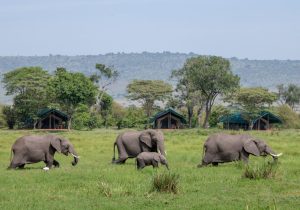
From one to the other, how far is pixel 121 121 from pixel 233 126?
51.3 feet

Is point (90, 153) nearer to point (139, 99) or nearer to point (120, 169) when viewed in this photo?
point (120, 169)

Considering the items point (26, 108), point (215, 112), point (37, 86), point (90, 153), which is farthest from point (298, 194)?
point (215, 112)

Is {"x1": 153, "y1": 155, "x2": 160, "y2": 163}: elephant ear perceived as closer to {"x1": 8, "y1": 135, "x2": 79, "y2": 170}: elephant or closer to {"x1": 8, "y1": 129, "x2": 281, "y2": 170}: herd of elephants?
{"x1": 8, "y1": 129, "x2": 281, "y2": 170}: herd of elephants

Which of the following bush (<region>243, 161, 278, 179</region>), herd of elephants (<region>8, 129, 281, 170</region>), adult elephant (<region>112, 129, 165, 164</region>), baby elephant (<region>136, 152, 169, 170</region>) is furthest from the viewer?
adult elephant (<region>112, 129, 165, 164</region>)

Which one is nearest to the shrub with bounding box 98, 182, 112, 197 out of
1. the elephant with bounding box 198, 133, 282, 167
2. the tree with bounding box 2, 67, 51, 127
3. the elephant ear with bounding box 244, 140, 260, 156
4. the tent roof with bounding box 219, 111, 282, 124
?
the elephant with bounding box 198, 133, 282, 167

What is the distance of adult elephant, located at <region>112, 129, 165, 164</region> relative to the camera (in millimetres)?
24984

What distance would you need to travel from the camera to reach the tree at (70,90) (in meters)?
76.1

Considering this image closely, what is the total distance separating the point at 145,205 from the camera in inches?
568

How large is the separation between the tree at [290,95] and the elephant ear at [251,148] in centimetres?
12034

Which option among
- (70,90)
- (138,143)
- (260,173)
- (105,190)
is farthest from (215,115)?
(105,190)

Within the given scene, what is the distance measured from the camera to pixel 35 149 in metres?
23.4

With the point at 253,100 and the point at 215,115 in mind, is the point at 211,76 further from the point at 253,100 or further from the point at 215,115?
the point at 215,115

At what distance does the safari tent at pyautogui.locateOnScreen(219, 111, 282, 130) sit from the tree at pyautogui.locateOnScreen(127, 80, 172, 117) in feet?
70.8

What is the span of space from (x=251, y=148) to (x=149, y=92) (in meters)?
85.2
